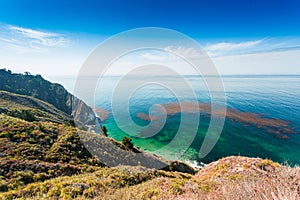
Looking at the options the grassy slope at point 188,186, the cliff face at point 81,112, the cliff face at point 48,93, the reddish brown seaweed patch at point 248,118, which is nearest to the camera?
the grassy slope at point 188,186

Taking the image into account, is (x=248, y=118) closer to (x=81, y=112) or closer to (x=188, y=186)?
(x=188, y=186)

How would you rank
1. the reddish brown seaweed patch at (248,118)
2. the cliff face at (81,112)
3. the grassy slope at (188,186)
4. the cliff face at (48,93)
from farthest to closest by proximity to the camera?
the cliff face at (48,93) → the cliff face at (81,112) → the reddish brown seaweed patch at (248,118) → the grassy slope at (188,186)

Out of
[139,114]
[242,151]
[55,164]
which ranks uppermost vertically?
[55,164]

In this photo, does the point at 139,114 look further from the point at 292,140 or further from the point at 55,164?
the point at 55,164

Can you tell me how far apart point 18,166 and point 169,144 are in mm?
34736

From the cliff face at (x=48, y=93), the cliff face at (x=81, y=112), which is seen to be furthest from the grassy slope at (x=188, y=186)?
the cliff face at (x=48, y=93)

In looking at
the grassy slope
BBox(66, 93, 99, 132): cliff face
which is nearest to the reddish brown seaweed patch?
BBox(66, 93, 99, 132): cliff face

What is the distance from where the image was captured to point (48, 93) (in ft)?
261

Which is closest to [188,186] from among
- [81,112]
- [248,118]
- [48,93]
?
[248,118]

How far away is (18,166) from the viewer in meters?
12.0

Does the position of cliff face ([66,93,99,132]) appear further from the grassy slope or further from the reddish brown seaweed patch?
the grassy slope

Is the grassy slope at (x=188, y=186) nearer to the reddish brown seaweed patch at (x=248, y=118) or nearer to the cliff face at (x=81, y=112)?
the reddish brown seaweed patch at (x=248, y=118)

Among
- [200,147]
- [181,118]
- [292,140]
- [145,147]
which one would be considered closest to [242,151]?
[200,147]

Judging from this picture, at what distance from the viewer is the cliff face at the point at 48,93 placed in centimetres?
6938
